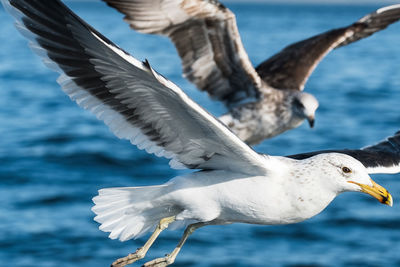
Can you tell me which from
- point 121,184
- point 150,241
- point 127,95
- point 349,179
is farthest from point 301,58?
point 121,184

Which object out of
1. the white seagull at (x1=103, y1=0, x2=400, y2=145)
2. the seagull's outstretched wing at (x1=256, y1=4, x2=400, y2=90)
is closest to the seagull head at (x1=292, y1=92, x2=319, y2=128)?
the white seagull at (x1=103, y1=0, x2=400, y2=145)

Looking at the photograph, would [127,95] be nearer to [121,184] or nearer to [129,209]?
[129,209]

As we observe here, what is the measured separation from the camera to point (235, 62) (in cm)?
947

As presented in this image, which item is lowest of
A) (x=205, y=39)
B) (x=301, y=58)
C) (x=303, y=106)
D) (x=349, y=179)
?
(x=303, y=106)

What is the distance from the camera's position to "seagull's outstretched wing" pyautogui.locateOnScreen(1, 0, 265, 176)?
5148 millimetres

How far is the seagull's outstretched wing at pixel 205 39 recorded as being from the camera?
28.7 feet

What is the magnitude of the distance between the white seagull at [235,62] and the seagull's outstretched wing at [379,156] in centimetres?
239

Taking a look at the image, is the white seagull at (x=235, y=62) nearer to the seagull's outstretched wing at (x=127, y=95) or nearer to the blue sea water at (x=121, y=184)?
the blue sea water at (x=121, y=184)

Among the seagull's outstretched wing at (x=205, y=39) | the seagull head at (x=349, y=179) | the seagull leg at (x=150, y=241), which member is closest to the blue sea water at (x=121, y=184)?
the seagull's outstretched wing at (x=205, y=39)

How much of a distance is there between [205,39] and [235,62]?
505 millimetres

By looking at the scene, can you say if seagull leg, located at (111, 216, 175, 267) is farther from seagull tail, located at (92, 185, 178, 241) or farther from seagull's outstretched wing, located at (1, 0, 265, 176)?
seagull's outstretched wing, located at (1, 0, 265, 176)

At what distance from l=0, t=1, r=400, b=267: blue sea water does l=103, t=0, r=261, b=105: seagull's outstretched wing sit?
271 centimetres

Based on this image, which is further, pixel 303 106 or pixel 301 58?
pixel 301 58

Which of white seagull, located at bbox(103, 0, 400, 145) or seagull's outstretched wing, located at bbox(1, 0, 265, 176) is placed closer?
seagull's outstretched wing, located at bbox(1, 0, 265, 176)
